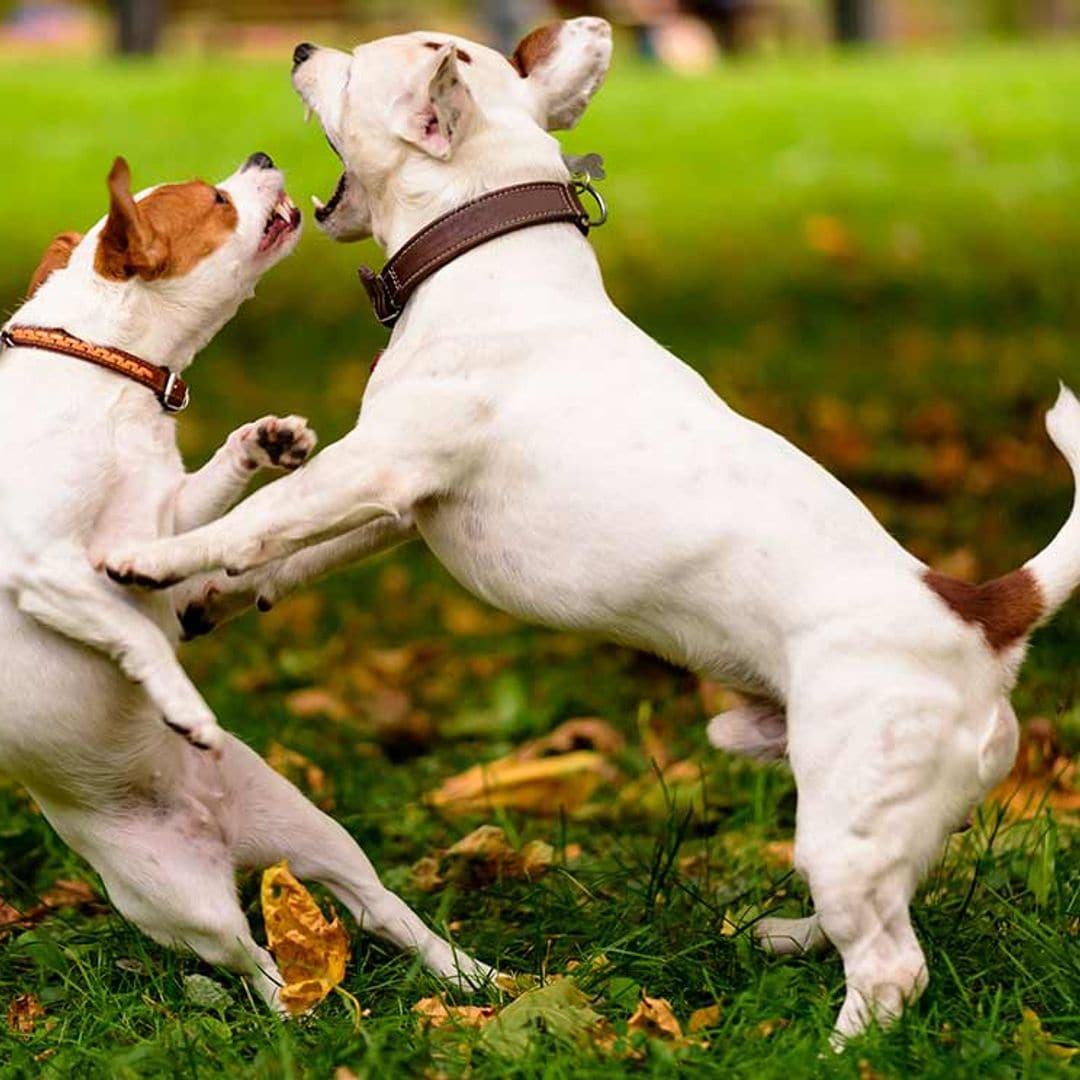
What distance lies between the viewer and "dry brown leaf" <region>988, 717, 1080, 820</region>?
15.0 feet

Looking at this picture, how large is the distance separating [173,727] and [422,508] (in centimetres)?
61

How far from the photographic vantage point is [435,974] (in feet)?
12.2

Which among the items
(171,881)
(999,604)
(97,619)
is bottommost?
(171,881)

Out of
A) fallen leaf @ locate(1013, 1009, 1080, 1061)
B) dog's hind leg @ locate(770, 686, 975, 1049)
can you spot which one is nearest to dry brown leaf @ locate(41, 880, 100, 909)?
dog's hind leg @ locate(770, 686, 975, 1049)

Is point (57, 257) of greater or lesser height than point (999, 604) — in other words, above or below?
above

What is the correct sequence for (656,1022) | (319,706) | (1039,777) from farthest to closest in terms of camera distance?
(319,706) → (1039,777) → (656,1022)

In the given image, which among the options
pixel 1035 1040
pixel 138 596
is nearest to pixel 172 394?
pixel 138 596

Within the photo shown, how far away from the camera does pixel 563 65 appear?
12.8ft

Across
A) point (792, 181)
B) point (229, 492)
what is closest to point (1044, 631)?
point (229, 492)

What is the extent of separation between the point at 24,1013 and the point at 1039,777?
2406 millimetres

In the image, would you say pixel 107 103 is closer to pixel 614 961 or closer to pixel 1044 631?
pixel 1044 631

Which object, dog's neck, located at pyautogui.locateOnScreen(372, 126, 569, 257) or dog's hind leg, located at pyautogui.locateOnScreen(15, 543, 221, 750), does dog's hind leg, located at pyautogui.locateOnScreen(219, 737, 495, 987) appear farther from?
dog's neck, located at pyautogui.locateOnScreen(372, 126, 569, 257)

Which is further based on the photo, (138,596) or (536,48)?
(536,48)

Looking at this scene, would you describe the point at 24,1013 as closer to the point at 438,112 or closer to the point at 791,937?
the point at 791,937
